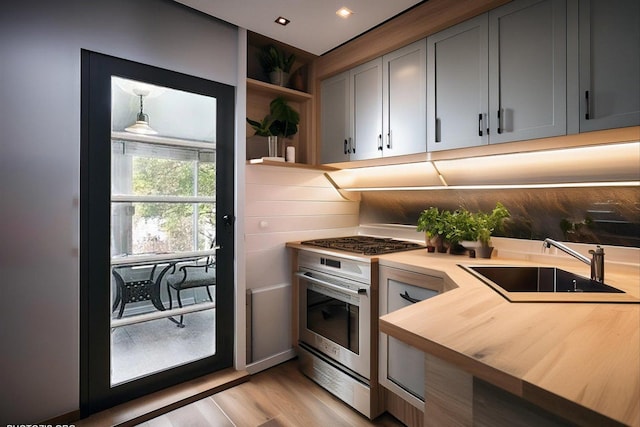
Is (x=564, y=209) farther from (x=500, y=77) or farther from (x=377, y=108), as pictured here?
(x=377, y=108)

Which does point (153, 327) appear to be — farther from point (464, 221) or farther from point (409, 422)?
point (464, 221)

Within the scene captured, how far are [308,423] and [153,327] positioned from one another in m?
1.13

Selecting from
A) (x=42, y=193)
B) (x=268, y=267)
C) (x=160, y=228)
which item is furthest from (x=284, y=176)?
(x=42, y=193)

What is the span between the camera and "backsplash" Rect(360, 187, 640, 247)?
166 cm

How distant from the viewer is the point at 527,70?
1578 mm

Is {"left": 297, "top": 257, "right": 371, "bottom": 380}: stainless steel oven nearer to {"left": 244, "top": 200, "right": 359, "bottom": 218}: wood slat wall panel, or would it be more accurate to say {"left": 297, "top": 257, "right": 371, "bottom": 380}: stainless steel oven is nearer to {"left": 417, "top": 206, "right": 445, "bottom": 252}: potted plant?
{"left": 244, "top": 200, "right": 359, "bottom": 218}: wood slat wall panel

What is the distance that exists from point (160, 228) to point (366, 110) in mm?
1620

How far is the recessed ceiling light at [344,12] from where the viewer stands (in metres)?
1.94

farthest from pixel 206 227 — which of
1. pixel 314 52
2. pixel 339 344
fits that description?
pixel 314 52

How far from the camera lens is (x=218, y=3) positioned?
190 cm

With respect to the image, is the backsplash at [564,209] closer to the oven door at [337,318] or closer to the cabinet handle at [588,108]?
the cabinet handle at [588,108]

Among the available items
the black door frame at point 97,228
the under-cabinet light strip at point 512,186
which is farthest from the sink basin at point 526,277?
the black door frame at point 97,228

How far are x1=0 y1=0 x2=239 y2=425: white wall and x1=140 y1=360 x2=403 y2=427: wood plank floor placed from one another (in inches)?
24.5

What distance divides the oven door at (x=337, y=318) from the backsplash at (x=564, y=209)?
3.28 feet
